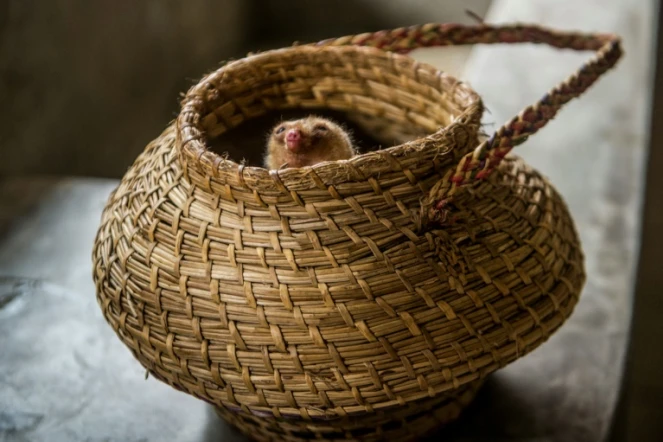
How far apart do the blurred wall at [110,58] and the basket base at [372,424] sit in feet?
3.12

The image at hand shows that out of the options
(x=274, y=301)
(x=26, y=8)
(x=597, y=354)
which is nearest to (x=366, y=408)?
(x=274, y=301)

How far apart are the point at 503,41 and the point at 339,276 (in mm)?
523

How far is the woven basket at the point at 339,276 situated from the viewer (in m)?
0.71

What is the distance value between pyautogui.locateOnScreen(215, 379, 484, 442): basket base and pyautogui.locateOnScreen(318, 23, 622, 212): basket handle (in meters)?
0.26

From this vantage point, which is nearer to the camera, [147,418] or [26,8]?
[147,418]

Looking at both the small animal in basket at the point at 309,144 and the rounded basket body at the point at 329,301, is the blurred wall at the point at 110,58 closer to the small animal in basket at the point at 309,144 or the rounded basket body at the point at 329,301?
the small animal in basket at the point at 309,144

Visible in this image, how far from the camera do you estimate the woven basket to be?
712 mm

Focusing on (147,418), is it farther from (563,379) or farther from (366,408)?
(563,379)

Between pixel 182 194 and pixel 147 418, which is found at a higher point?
pixel 182 194

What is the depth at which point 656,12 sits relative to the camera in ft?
7.11

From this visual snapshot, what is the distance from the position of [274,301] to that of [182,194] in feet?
0.58

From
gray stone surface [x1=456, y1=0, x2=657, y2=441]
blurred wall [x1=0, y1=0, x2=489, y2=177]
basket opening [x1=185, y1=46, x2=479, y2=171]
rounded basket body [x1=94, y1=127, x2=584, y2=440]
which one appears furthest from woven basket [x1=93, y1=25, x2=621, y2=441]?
blurred wall [x1=0, y1=0, x2=489, y2=177]

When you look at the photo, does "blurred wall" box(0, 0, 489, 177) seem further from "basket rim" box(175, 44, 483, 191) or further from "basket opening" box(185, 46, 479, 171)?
"basket rim" box(175, 44, 483, 191)

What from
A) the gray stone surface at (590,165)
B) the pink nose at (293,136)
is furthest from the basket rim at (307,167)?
the gray stone surface at (590,165)
